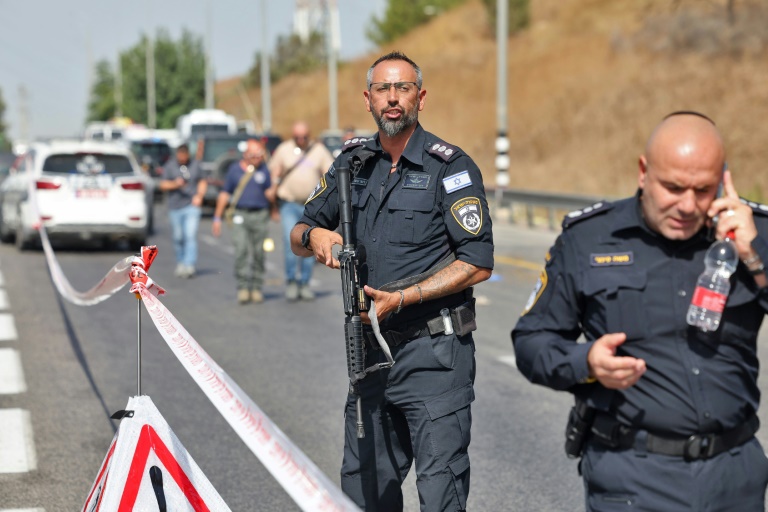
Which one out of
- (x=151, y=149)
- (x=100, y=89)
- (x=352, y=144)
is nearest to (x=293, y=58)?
(x=100, y=89)

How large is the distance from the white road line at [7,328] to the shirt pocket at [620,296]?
8813 mm

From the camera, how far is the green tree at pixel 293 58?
9688 centimetres

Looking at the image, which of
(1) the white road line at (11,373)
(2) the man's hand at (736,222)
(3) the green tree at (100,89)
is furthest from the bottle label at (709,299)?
(3) the green tree at (100,89)

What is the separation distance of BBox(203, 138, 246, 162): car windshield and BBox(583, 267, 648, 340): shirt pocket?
85.1 feet

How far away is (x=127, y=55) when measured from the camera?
103062mm

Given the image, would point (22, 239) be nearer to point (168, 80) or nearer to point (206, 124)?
point (206, 124)

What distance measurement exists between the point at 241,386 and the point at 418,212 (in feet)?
15.7

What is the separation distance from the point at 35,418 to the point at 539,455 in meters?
3.25

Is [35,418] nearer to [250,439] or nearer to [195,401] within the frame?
[195,401]

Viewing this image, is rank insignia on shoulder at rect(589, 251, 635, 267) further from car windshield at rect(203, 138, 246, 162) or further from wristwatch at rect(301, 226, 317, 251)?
car windshield at rect(203, 138, 246, 162)

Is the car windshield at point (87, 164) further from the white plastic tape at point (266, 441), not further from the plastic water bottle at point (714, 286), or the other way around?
the plastic water bottle at point (714, 286)

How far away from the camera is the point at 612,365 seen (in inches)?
126

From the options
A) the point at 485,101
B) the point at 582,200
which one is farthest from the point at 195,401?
the point at 485,101

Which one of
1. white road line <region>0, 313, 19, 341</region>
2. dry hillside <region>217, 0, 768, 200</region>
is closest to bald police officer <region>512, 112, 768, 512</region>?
white road line <region>0, 313, 19, 341</region>
